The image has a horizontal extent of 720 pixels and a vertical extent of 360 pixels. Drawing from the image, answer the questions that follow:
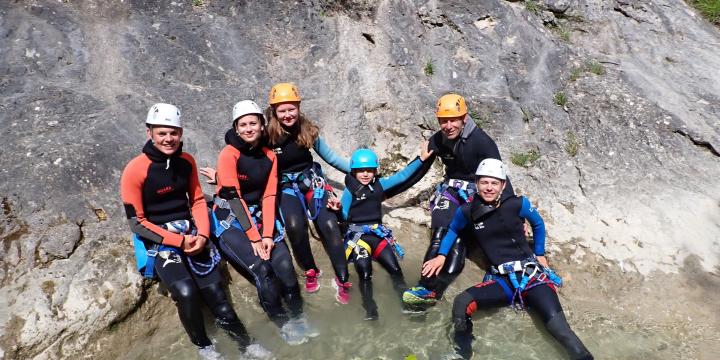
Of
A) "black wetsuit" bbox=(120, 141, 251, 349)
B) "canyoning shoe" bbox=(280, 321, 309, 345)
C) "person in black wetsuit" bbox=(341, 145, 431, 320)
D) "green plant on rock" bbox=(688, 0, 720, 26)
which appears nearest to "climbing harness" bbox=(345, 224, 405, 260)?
"person in black wetsuit" bbox=(341, 145, 431, 320)

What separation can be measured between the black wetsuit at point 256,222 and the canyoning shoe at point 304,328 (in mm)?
96

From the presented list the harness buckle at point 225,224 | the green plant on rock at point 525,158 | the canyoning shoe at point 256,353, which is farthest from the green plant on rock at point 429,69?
the canyoning shoe at point 256,353

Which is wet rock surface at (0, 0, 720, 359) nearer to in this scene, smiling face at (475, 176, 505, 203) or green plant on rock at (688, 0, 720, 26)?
green plant on rock at (688, 0, 720, 26)

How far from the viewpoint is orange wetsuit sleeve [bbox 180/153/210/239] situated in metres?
6.19

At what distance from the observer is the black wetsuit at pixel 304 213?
6818 mm

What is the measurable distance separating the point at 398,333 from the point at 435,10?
710 centimetres

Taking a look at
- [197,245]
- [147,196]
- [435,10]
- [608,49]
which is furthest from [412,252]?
[608,49]

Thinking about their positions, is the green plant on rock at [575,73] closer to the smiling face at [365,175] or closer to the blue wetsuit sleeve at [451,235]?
the blue wetsuit sleeve at [451,235]

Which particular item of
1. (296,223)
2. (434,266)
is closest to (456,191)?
(434,266)

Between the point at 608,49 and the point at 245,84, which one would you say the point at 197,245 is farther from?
the point at 608,49

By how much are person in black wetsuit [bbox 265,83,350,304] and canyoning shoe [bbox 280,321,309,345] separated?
2.22 ft

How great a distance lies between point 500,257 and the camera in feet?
20.9

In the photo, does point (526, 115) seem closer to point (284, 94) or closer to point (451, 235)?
point (451, 235)

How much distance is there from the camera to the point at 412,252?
777cm
